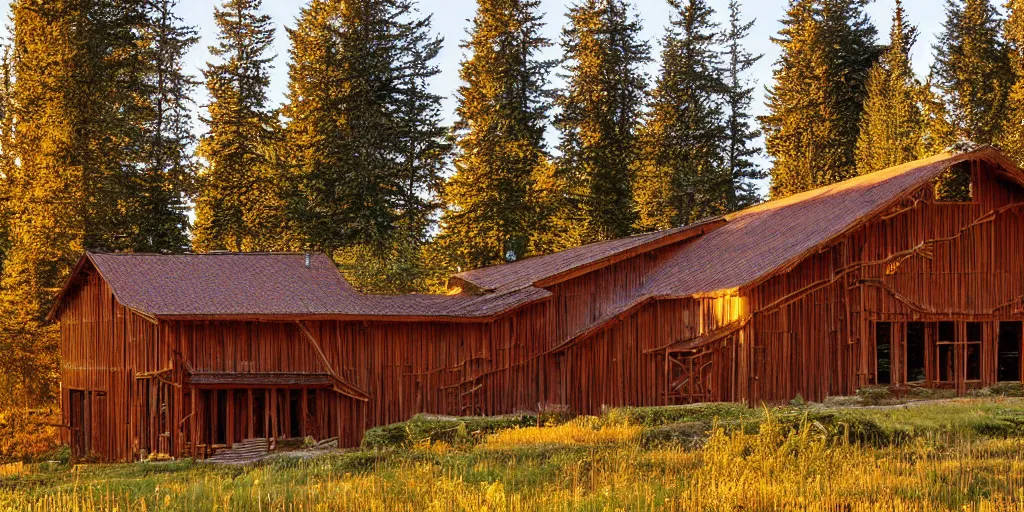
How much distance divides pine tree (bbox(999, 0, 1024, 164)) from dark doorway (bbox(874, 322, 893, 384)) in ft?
76.0

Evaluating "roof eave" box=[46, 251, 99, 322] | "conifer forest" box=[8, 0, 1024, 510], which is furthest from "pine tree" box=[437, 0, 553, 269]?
"roof eave" box=[46, 251, 99, 322]

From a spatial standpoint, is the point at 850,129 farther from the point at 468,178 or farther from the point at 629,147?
the point at 468,178

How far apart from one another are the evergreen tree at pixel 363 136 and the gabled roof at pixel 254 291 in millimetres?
15218

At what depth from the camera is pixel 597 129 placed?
Result: 5366 cm

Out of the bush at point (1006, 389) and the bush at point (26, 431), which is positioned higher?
the bush at point (1006, 389)

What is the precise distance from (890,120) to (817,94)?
4573 millimetres

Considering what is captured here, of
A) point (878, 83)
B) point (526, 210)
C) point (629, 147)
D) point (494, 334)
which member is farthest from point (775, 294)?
point (878, 83)

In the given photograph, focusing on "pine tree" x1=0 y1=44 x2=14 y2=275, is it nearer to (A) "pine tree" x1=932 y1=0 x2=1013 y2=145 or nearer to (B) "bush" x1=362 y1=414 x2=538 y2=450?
(B) "bush" x1=362 y1=414 x2=538 y2=450

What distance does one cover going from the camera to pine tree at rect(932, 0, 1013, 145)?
53.7m

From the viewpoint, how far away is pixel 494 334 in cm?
3195

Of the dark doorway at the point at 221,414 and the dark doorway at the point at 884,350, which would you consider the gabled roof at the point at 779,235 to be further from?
the dark doorway at the point at 221,414

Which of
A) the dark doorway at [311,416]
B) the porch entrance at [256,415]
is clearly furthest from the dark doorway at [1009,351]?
the dark doorway at [311,416]

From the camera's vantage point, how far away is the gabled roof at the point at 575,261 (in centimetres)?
3353

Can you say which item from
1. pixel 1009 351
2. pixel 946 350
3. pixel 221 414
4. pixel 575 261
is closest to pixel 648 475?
pixel 221 414
